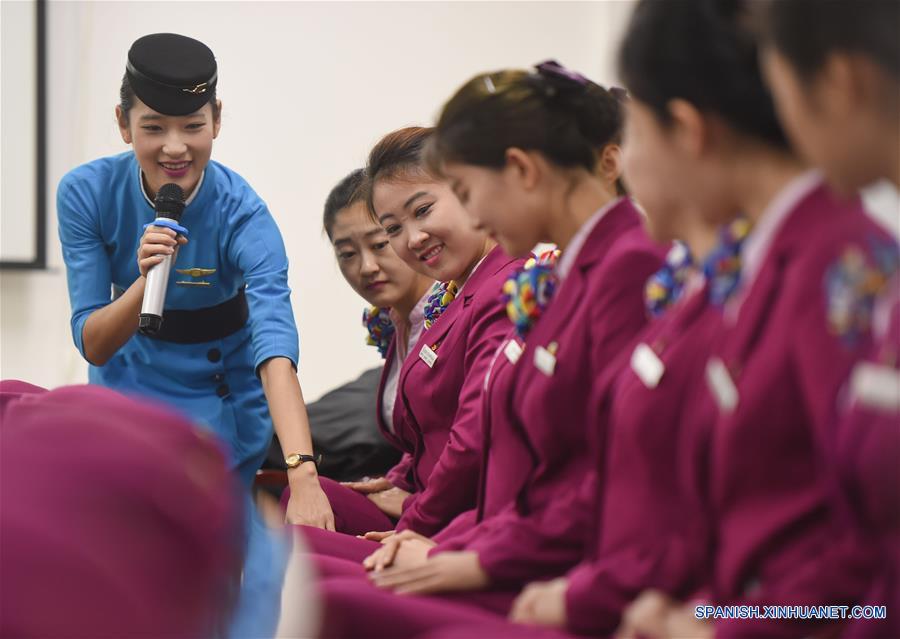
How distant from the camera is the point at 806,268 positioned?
1.04 metres

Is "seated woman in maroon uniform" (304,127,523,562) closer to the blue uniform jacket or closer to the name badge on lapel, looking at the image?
the blue uniform jacket

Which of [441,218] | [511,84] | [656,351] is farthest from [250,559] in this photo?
[441,218]

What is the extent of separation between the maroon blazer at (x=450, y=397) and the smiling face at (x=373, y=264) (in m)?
0.28

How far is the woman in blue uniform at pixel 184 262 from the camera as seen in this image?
2572 millimetres

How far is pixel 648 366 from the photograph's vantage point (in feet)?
4.12

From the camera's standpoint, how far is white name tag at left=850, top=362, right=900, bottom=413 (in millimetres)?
924

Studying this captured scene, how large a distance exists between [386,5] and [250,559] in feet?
11.6

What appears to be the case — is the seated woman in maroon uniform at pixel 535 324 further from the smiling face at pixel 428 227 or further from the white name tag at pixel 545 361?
the smiling face at pixel 428 227

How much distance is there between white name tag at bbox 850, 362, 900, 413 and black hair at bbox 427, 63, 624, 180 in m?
0.74

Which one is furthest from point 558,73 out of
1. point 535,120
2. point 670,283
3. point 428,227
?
point 428,227

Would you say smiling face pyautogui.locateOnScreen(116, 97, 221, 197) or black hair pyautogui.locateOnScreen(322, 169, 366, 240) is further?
black hair pyautogui.locateOnScreen(322, 169, 366, 240)

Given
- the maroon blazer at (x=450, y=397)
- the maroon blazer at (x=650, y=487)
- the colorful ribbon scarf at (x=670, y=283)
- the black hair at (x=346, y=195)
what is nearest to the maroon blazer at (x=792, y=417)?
the maroon blazer at (x=650, y=487)

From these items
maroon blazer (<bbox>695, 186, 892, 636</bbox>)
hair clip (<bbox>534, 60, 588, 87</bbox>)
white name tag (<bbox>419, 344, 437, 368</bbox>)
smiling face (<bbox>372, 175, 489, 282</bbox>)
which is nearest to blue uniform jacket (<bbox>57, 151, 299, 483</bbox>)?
smiling face (<bbox>372, 175, 489, 282</bbox>)

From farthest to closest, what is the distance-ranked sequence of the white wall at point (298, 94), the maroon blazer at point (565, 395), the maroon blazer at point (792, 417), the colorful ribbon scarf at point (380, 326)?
the white wall at point (298, 94), the colorful ribbon scarf at point (380, 326), the maroon blazer at point (565, 395), the maroon blazer at point (792, 417)
